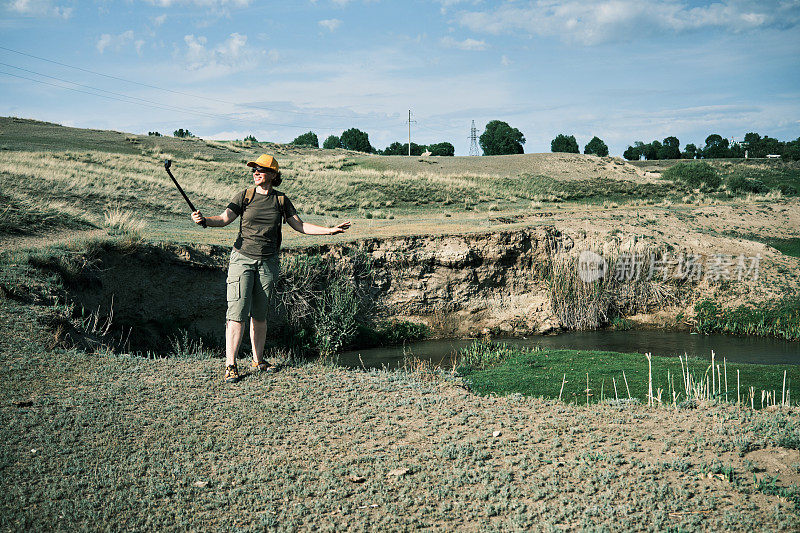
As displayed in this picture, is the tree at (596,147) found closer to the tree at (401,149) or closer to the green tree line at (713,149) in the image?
the green tree line at (713,149)

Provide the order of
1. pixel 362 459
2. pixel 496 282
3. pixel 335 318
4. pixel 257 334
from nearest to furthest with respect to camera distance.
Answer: pixel 362 459 → pixel 257 334 → pixel 335 318 → pixel 496 282

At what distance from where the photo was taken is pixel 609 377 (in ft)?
33.8

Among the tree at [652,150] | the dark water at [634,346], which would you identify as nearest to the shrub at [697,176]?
the dark water at [634,346]

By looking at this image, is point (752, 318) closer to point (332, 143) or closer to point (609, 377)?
point (609, 377)

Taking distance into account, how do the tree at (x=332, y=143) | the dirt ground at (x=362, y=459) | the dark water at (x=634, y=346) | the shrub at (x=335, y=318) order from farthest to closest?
1. the tree at (x=332, y=143)
2. the shrub at (x=335, y=318)
3. the dark water at (x=634, y=346)
4. the dirt ground at (x=362, y=459)

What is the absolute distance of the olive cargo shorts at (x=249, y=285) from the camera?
7457mm

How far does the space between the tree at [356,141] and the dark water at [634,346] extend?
86.9 m

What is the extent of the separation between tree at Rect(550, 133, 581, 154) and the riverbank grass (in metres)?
90.9

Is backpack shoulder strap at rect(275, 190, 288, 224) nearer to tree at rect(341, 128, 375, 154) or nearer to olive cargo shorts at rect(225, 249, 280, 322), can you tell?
olive cargo shorts at rect(225, 249, 280, 322)

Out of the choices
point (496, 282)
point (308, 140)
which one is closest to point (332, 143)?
point (308, 140)

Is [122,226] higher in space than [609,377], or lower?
higher

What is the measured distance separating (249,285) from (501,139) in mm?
95144

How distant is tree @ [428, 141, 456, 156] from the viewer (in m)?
102

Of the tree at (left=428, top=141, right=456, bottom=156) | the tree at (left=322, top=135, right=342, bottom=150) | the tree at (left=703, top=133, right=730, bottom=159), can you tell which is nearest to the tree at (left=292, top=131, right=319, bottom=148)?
the tree at (left=322, top=135, right=342, bottom=150)
